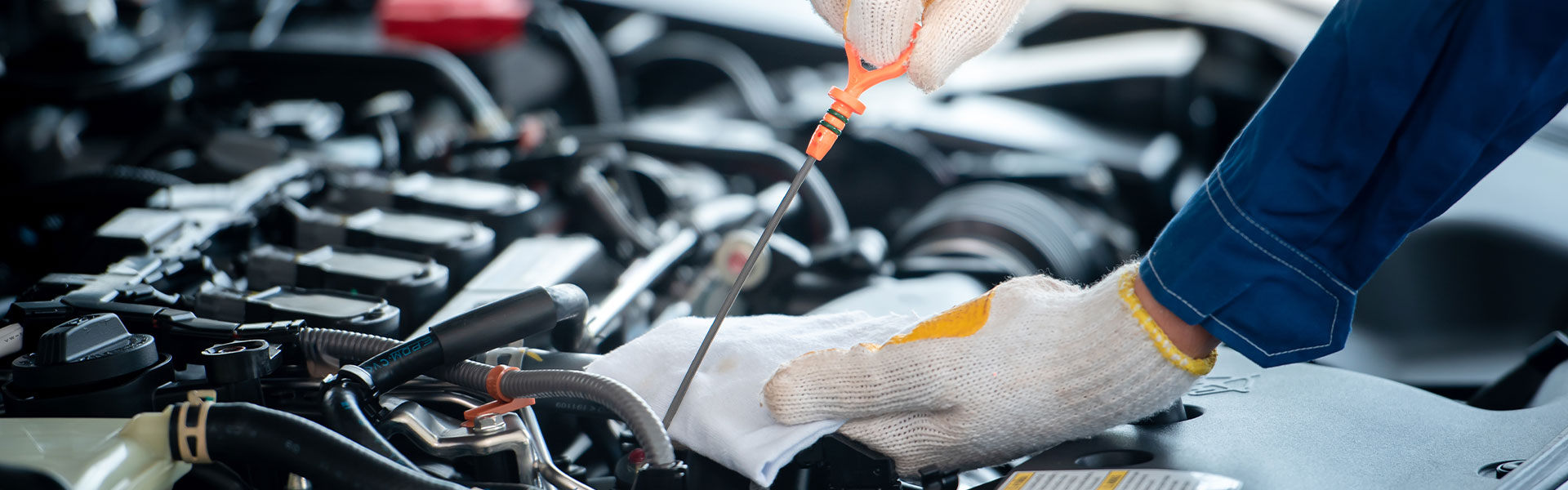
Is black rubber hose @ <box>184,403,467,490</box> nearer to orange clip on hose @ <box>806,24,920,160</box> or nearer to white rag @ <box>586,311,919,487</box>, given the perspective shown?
white rag @ <box>586,311,919,487</box>

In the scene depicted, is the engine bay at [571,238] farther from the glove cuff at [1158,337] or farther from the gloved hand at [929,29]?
the gloved hand at [929,29]

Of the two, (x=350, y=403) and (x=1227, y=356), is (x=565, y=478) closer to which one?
(x=350, y=403)

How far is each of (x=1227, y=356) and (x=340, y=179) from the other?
114 cm

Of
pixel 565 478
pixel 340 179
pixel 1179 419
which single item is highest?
pixel 340 179

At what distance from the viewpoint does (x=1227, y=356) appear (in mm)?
1003

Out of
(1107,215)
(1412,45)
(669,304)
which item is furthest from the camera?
(1107,215)

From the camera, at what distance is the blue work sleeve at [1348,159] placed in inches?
26.5

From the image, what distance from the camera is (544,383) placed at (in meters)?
0.76

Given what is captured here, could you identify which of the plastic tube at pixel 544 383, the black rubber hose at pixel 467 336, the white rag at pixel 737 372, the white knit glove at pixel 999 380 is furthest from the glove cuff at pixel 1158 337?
the black rubber hose at pixel 467 336

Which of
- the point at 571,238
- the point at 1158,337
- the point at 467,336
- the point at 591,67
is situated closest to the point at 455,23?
the point at 591,67

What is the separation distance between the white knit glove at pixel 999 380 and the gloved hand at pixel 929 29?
18cm

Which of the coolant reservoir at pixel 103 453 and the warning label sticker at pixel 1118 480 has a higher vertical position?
the warning label sticker at pixel 1118 480

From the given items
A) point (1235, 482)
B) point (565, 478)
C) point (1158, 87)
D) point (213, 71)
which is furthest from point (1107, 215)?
point (213, 71)

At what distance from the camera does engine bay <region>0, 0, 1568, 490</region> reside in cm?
78
